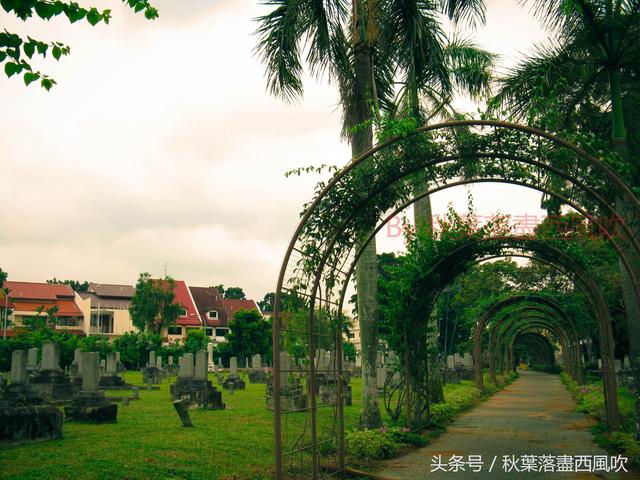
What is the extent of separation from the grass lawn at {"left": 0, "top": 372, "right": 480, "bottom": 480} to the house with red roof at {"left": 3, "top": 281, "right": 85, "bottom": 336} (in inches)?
2013

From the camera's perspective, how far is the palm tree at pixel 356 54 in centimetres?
1153

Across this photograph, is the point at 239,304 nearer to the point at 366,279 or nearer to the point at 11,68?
the point at 366,279

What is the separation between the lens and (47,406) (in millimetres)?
11586

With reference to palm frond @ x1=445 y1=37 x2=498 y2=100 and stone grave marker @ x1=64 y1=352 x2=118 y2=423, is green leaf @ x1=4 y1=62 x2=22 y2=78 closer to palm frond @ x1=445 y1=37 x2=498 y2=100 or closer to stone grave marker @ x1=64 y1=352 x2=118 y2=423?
stone grave marker @ x1=64 y1=352 x2=118 y2=423

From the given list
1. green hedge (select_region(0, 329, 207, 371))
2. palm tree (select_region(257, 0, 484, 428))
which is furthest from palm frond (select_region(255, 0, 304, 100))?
green hedge (select_region(0, 329, 207, 371))

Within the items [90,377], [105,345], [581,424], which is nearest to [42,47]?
[90,377]

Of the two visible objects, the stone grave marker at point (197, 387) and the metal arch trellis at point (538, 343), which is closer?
the stone grave marker at point (197, 387)

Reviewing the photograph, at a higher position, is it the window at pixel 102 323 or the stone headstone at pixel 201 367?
the window at pixel 102 323

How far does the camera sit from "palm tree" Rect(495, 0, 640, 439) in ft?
33.0

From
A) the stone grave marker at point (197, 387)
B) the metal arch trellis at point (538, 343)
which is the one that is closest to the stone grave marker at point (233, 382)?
the stone grave marker at point (197, 387)

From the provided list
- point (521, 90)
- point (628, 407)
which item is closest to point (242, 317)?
point (628, 407)

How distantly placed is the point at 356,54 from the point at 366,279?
14.6 ft

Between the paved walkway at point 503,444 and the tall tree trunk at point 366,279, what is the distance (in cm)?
126

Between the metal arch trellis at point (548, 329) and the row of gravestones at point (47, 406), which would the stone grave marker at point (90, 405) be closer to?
the row of gravestones at point (47, 406)
